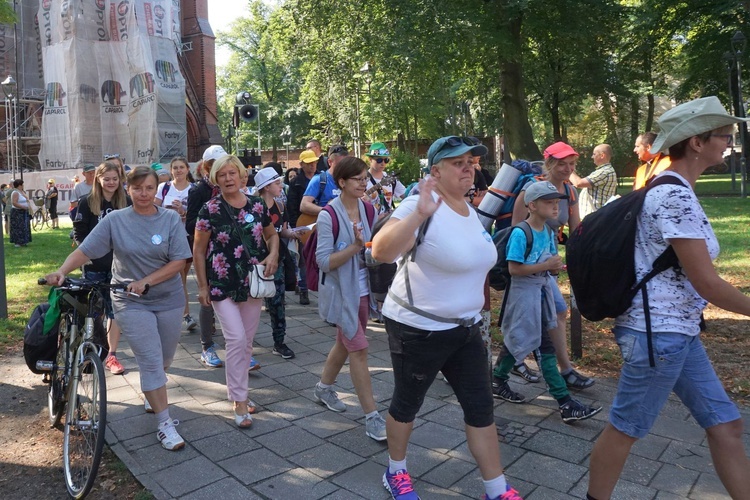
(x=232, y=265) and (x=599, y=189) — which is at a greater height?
(x=599, y=189)

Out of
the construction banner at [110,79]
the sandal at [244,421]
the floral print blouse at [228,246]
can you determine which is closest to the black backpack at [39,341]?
the floral print blouse at [228,246]

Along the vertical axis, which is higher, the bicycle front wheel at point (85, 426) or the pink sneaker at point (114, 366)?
the bicycle front wheel at point (85, 426)

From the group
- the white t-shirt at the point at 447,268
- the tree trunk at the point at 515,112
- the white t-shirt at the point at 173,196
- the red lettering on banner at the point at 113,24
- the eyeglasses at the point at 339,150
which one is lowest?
the white t-shirt at the point at 447,268

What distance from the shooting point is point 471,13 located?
1723cm

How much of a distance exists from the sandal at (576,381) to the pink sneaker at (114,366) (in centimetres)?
379

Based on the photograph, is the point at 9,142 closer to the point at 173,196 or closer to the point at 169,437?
the point at 173,196

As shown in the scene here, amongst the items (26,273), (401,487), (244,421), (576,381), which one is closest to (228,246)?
(244,421)

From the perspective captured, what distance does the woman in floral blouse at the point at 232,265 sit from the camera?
438 centimetres

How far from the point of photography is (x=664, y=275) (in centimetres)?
266

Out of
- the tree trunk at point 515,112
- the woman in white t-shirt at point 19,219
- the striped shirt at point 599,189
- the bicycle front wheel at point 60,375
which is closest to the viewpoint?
the bicycle front wheel at point 60,375

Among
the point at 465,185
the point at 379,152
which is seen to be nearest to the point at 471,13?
the point at 379,152

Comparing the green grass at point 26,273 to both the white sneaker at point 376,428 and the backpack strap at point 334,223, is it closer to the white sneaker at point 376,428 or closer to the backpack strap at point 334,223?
the backpack strap at point 334,223

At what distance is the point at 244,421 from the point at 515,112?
662 inches

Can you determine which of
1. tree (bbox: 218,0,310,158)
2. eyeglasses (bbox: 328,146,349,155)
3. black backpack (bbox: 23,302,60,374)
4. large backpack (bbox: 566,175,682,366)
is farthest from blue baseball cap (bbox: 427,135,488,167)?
tree (bbox: 218,0,310,158)
